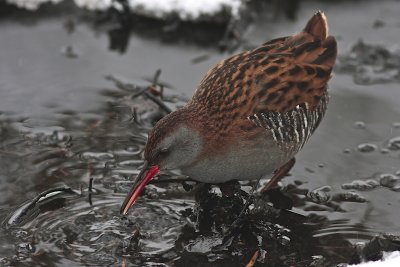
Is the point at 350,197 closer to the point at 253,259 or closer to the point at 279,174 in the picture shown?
the point at 279,174

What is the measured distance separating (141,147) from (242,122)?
1036 mm

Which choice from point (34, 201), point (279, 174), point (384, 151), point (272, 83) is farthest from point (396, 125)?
point (34, 201)

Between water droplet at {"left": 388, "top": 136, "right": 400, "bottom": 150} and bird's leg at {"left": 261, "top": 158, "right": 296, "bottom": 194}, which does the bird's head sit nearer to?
bird's leg at {"left": 261, "top": 158, "right": 296, "bottom": 194}

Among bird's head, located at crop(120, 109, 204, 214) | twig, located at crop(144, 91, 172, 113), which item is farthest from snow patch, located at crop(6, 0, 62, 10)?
bird's head, located at crop(120, 109, 204, 214)

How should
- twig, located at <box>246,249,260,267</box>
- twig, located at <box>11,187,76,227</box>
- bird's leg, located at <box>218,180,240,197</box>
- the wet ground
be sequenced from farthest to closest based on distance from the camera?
bird's leg, located at <box>218,180,240,197</box>, twig, located at <box>11,187,76,227</box>, the wet ground, twig, located at <box>246,249,260,267</box>

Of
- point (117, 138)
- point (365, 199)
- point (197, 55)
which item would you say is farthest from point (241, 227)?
point (197, 55)

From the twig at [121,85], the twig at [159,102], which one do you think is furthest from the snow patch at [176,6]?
the twig at [159,102]

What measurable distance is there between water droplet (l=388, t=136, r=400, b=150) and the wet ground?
1cm

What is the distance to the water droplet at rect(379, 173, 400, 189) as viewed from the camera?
479 cm

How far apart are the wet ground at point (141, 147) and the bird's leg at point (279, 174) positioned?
59 mm

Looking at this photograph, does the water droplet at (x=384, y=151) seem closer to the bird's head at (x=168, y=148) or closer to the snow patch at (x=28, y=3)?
the bird's head at (x=168, y=148)

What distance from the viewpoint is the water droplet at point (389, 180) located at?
4.79 metres

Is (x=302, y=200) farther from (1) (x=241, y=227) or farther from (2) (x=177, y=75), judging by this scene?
(2) (x=177, y=75)

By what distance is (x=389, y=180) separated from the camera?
4816 millimetres
